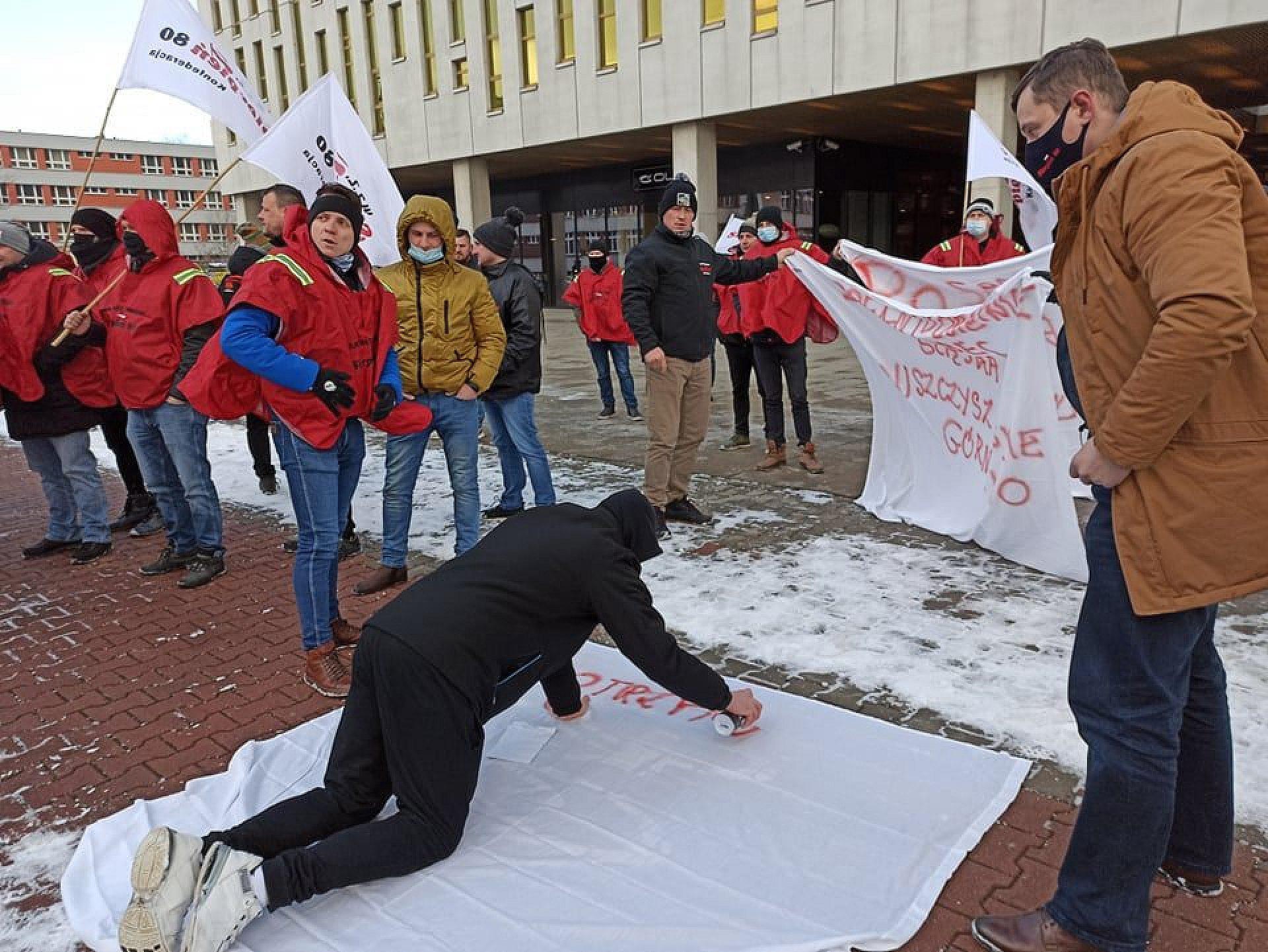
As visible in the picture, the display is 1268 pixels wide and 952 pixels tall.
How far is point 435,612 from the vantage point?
2.46 meters

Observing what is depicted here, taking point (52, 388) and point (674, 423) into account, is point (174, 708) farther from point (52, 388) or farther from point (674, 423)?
point (674, 423)

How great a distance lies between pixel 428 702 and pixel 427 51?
1082 inches

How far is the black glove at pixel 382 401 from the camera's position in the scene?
423 centimetres

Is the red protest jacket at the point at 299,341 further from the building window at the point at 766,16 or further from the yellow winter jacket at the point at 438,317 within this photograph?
the building window at the point at 766,16

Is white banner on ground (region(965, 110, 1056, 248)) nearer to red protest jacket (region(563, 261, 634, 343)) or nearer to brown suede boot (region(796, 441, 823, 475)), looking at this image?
brown suede boot (region(796, 441, 823, 475))

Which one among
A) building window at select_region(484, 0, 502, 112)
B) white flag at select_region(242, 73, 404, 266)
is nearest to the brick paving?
white flag at select_region(242, 73, 404, 266)

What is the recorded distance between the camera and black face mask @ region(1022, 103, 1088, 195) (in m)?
2.15

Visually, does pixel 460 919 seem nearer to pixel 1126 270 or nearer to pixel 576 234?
pixel 1126 270

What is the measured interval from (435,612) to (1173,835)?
2.05 metres

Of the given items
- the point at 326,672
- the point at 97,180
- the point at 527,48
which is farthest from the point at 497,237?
the point at 97,180

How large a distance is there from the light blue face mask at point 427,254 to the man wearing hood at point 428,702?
2607 millimetres

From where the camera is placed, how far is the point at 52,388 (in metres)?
5.85

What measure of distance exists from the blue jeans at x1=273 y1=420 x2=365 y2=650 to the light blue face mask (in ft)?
3.97

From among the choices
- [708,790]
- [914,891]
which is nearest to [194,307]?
[708,790]
